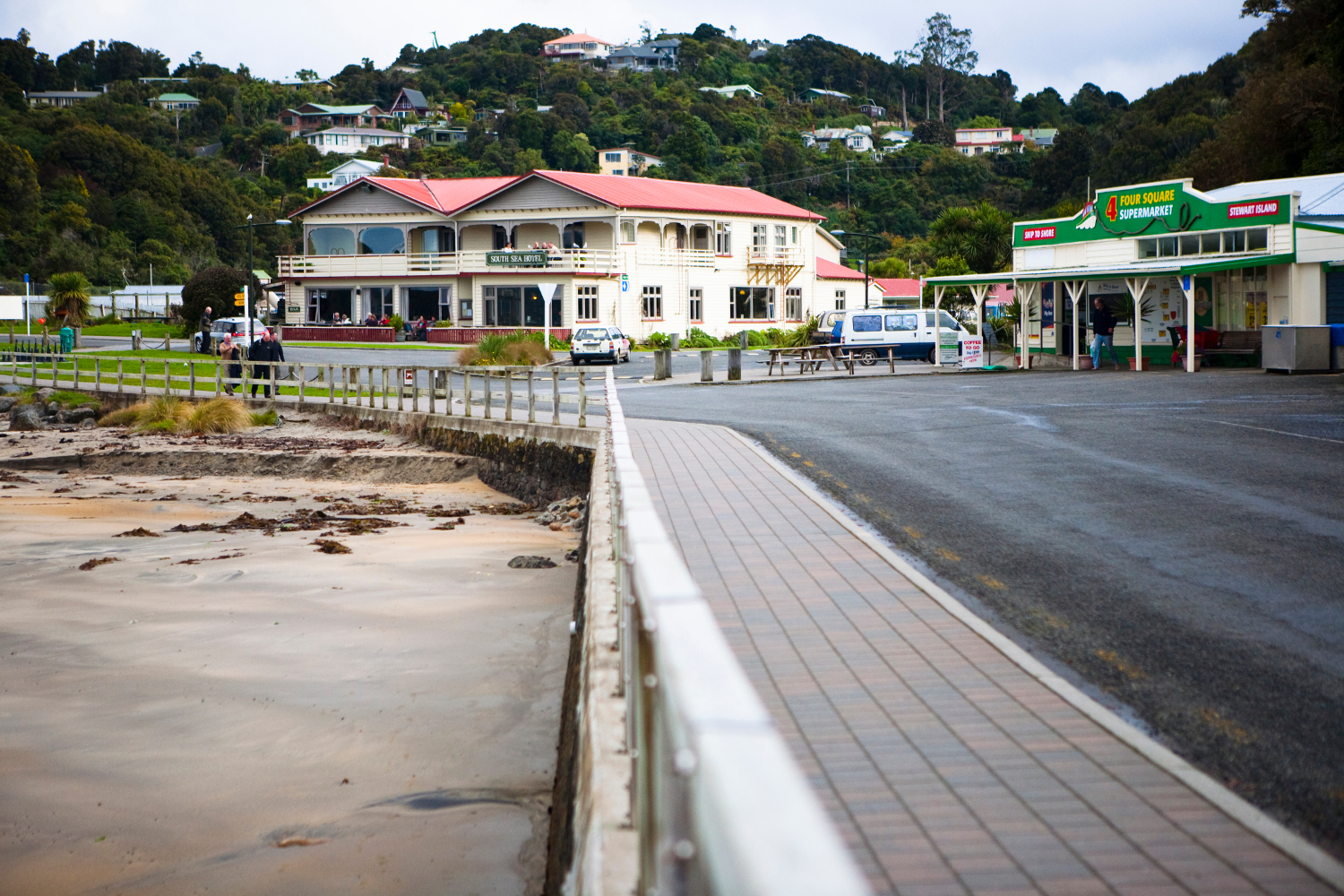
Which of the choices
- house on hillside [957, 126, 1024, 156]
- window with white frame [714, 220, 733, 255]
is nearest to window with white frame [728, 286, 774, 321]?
window with white frame [714, 220, 733, 255]

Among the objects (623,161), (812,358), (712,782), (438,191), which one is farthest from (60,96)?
(712,782)

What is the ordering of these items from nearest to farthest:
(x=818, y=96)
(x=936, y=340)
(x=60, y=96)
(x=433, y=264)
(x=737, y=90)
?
(x=936, y=340)
(x=433, y=264)
(x=60, y=96)
(x=737, y=90)
(x=818, y=96)

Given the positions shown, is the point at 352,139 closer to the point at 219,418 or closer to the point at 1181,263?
the point at 219,418

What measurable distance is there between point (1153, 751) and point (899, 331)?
33103mm

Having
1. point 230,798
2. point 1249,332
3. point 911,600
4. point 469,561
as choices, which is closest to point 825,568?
point 911,600

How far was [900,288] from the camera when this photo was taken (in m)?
81.1

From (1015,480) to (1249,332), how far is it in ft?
69.4

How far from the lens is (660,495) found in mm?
10984

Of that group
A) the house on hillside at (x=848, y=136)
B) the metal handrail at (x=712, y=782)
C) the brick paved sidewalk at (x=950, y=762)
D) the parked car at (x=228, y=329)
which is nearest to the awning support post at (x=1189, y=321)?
the brick paved sidewalk at (x=950, y=762)

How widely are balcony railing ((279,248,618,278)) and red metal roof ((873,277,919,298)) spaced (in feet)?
95.0

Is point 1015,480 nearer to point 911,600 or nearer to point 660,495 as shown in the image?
point 660,495

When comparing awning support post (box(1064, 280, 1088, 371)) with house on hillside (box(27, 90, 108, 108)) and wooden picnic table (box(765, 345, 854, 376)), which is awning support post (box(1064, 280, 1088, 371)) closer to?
wooden picnic table (box(765, 345, 854, 376))

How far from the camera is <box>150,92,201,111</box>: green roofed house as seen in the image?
150 m

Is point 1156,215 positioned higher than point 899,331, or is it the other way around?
point 1156,215
